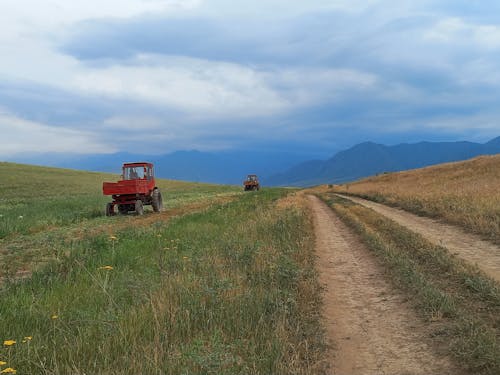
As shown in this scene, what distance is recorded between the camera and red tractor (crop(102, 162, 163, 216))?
894 inches

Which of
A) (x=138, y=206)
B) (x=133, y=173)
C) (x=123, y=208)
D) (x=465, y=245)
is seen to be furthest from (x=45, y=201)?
(x=465, y=245)

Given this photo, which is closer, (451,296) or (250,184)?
(451,296)

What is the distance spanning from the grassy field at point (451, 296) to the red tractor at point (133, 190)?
1591 centimetres

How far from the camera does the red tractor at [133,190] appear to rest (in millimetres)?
22703

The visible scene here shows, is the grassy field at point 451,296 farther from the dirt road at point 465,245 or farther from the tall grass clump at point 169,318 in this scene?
the tall grass clump at point 169,318

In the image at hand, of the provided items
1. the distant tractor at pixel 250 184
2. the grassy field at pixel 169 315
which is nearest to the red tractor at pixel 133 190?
the grassy field at pixel 169 315

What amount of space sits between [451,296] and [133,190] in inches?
765

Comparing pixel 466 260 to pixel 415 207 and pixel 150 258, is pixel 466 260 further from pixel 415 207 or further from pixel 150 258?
pixel 415 207

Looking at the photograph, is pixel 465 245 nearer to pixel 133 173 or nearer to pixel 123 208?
pixel 123 208

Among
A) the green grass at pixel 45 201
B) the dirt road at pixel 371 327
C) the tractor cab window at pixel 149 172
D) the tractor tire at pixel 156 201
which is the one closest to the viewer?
the dirt road at pixel 371 327

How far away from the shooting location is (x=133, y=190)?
22750mm

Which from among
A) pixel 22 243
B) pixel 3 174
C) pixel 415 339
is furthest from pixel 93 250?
pixel 3 174

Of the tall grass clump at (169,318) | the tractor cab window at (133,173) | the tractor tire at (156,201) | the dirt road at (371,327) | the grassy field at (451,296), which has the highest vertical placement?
the tractor cab window at (133,173)

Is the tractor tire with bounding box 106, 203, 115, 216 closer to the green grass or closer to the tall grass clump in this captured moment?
the green grass
